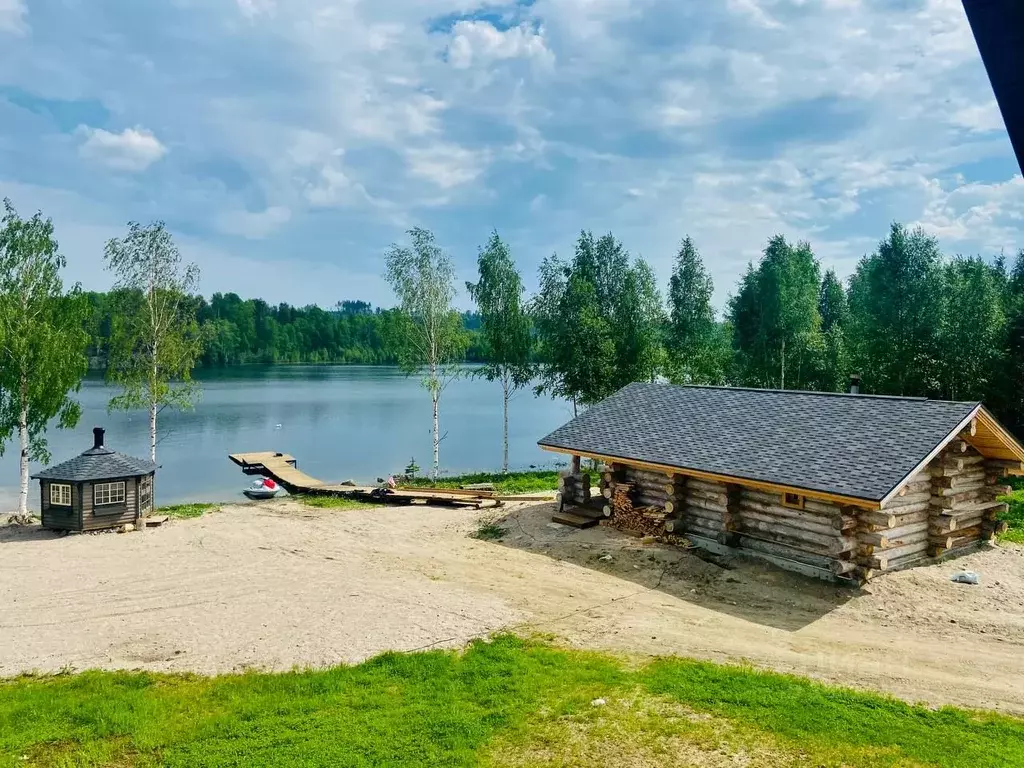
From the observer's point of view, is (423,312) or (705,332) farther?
(705,332)

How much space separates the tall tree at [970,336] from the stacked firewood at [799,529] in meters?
21.8

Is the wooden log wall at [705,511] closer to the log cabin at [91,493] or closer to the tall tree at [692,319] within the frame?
the log cabin at [91,493]

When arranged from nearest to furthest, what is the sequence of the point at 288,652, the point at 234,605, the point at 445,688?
the point at 445,688 → the point at 288,652 → the point at 234,605

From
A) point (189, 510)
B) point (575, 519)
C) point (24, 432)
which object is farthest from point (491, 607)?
point (24, 432)

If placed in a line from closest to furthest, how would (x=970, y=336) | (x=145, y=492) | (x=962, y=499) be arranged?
1. (x=962, y=499)
2. (x=145, y=492)
3. (x=970, y=336)

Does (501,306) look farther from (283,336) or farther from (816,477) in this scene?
(283,336)

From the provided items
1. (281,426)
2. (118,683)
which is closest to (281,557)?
(118,683)

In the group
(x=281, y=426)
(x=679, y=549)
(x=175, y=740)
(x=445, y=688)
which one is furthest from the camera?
(x=281, y=426)

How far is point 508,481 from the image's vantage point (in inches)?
1325

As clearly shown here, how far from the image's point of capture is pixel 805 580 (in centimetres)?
1572

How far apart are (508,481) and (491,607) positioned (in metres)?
19.2

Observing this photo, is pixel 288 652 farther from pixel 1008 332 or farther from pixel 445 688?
pixel 1008 332

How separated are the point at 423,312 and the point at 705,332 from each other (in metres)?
17.6

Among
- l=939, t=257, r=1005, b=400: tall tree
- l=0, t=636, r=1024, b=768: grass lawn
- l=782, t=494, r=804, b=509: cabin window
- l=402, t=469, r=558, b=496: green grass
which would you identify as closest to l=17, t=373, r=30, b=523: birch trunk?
l=402, t=469, r=558, b=496: green grass
